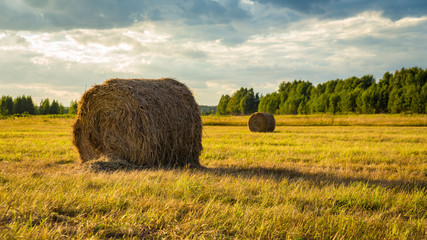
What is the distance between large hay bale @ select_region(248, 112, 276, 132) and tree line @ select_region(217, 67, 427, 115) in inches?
1758

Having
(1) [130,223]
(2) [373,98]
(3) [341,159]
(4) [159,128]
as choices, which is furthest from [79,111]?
(2) [373,98]

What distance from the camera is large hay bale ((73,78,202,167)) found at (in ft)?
27.0

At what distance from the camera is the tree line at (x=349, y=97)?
6084 centimetres

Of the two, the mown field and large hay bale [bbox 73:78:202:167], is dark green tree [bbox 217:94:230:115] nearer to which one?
large hay bale [bbox 73:78:202:167]

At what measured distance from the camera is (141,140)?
325 inches

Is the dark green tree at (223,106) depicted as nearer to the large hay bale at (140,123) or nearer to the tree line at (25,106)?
the tree line at (25,106)

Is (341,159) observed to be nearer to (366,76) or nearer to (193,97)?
(193,97)

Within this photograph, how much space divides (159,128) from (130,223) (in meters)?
4.92

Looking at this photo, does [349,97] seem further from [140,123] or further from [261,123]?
[140,123]

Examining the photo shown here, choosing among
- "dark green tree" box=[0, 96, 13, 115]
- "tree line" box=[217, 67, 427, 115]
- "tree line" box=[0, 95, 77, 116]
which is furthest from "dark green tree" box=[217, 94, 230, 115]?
"dark green tree" box=[0, 96, 13, 115]

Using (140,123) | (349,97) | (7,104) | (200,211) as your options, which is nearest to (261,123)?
(140,123)

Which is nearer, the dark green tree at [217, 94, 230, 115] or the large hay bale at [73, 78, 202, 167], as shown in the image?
the large hay bale at [73, 78, 202, 167]

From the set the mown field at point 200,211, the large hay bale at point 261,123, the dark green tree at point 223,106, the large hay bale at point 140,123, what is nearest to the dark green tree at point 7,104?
the dark green tree at point 223,106

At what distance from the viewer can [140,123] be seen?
326 inches
